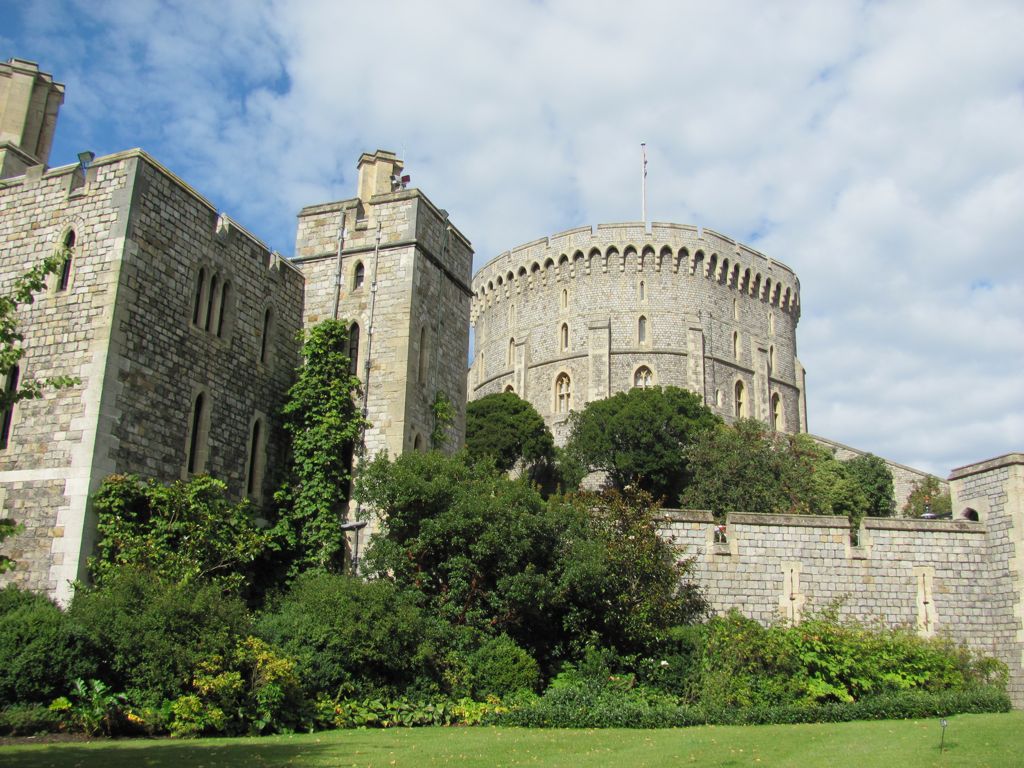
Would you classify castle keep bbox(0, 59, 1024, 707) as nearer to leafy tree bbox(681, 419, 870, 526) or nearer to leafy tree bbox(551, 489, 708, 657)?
leafy tree bbox(551, 489, 708, 657)

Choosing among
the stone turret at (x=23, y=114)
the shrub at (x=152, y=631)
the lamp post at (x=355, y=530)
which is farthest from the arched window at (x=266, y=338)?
the shrub at (x=152, y=631)

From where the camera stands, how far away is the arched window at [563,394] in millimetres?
→ 55875

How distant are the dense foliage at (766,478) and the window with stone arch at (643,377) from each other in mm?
8823

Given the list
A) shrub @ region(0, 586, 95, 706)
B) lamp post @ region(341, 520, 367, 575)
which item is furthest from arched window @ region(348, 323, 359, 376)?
shrub @ region(0, 586, 95, 706)

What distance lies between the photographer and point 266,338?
816 inches

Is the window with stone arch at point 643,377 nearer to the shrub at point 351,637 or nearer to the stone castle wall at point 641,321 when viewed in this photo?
the stone castle wall at point 641,321

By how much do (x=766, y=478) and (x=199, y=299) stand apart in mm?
26207

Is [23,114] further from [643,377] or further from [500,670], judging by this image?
[643,377]

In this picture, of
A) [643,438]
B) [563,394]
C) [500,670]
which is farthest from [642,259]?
[500,670]

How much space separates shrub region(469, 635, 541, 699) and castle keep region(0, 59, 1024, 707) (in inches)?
196

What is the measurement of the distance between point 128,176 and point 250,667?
8.95 metres

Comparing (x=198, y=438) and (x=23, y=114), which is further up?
(x=23, y=114)

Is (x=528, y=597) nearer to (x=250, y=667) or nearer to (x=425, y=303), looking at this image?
(x=250, y=667)

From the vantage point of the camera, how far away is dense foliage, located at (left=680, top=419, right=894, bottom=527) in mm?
38281
